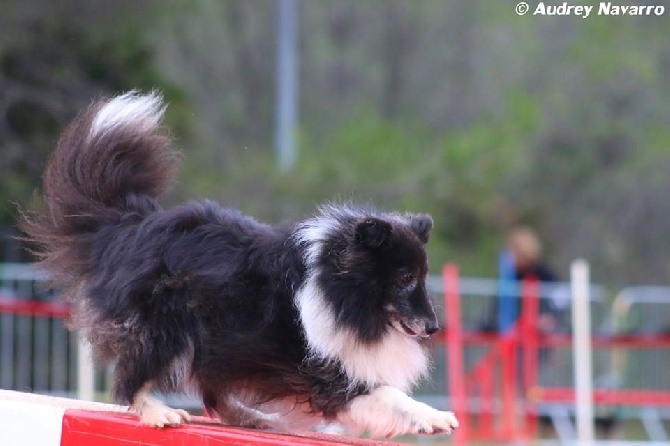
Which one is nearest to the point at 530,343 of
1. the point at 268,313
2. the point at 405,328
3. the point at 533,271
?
the point at 533,271

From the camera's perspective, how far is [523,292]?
12125 mm

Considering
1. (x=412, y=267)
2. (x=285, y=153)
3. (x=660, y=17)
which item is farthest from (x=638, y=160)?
(x=412, y=267)

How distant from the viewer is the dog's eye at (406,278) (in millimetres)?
4637

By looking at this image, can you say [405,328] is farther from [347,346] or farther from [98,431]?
[98,431]

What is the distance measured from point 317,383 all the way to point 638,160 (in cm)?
1987

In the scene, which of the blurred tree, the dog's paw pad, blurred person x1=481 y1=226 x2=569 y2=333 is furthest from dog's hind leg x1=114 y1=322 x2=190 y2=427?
the blurred tree

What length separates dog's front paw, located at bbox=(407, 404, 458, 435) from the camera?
13.9ft

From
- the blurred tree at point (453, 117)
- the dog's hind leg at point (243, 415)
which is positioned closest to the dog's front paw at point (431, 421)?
the dog's hind leg at point (243, 415)

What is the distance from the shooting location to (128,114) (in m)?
5.16

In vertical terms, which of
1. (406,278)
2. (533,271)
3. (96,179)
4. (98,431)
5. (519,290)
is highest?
(533,271)

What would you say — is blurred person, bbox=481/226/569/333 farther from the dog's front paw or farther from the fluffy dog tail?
the dog's front paw

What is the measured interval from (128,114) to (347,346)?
160 cm

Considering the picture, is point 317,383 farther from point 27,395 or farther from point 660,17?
point 660,17

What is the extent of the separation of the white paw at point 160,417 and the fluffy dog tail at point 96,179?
846mm
